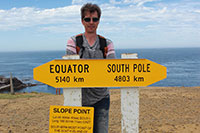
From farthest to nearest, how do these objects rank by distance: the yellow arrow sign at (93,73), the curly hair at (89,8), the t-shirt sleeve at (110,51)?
the t-shirt sleeve at (110,51), the curly hair at (89,8), the yellow arrow sign at (93,73)

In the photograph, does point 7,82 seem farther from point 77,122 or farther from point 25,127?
point 77,122

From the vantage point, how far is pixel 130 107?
2.55 m

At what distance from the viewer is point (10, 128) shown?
650 cm

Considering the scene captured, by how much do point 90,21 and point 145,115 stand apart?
258 inches

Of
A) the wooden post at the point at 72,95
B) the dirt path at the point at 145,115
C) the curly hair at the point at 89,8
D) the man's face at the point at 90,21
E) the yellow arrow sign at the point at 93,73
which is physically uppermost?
the curly hair at the point at 89,8

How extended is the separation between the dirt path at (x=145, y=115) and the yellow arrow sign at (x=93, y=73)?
4.14 meters

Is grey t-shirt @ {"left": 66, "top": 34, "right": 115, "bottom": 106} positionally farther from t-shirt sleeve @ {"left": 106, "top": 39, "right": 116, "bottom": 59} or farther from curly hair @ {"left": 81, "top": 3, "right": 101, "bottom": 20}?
curly hair @ {"left": 81, "top": 3, "right": 101, "bottom": 20}

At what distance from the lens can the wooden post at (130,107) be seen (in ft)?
8.34

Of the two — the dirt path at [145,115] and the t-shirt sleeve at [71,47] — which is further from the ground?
the t-shirt sleeve at [71,47]

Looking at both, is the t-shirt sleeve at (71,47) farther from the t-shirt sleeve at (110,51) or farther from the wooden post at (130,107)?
the wooden post at (130,107)

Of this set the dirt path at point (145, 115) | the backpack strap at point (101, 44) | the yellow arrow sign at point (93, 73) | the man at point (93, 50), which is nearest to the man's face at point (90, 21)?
the man at point (93, 50)

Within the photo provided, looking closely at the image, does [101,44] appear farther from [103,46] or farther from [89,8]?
[89,8]

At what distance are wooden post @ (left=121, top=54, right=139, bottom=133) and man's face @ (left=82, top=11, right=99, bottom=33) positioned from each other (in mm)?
620

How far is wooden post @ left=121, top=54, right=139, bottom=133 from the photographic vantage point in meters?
2.54
